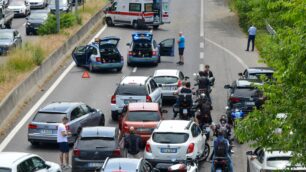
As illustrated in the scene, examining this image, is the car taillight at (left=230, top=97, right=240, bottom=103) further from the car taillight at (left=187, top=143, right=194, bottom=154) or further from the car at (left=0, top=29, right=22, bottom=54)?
the car at (left=0, top=29, right=22, bottom=54)

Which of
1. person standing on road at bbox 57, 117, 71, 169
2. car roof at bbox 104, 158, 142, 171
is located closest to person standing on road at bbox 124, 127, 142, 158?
person standing on road at bbox 57, 117, 71, 169

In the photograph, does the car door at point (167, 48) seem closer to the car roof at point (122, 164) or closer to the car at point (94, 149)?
the car at point (94, 149)

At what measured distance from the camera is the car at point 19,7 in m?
67.8

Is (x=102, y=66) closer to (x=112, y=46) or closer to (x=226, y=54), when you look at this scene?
(x=112, y=46)

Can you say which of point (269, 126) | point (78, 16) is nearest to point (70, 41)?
point (78, 16)

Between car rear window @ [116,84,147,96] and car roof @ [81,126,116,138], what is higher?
car roof @ [81,126,116,138]

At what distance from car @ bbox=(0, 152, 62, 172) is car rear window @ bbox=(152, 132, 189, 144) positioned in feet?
13.2

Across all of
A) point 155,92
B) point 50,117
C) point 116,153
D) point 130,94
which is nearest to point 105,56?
point 155,92

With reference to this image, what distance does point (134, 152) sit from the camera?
1112 inches

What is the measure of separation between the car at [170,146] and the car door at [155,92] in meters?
6.98

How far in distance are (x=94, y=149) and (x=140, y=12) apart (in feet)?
109

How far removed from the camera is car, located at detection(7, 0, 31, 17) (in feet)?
222

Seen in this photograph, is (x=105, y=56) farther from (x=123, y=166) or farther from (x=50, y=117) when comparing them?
(x=123, y=166)

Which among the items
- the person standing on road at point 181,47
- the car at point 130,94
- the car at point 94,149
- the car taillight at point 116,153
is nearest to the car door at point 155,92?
the car at point 130,94
